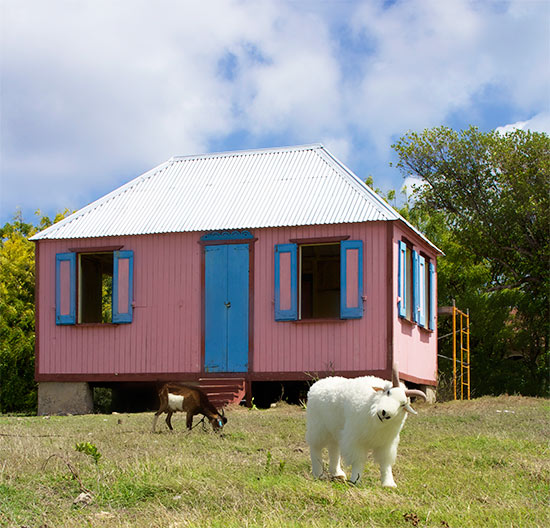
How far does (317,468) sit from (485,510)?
180cm

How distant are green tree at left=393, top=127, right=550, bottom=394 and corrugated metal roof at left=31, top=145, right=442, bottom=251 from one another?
722 cm

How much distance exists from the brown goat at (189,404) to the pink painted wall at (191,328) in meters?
4.30

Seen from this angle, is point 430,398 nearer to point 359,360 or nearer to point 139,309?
point 359,360

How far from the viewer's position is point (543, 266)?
2356cm

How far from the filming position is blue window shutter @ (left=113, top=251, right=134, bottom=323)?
57.0 feet

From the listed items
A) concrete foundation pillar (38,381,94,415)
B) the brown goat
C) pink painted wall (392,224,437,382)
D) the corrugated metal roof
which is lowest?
concrete foundation pillar (38,381,94,415)

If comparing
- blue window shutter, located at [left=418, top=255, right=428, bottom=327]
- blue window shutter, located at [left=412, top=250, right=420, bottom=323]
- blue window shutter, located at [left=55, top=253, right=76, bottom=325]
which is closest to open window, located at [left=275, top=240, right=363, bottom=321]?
blue window shutter, located at [left=412, top=250, right=420, bottom=323]

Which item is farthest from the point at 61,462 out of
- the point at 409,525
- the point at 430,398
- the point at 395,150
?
the point at 395,150

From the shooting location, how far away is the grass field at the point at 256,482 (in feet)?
21.0

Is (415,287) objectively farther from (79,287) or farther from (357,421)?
(357,421)

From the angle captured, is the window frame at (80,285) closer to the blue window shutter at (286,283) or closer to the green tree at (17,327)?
the blue window shutter at (286,283)

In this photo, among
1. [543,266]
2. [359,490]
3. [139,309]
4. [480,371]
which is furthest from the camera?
[480,371]

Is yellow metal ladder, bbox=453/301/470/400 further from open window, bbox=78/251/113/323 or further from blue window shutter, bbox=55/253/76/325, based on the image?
blue window shutter, bbox=55/253/76/325

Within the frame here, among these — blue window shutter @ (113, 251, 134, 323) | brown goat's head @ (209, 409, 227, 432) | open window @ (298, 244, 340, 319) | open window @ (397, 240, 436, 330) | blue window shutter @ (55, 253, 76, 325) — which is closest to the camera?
brown goat's head @ (209, 409, 227, 432)
